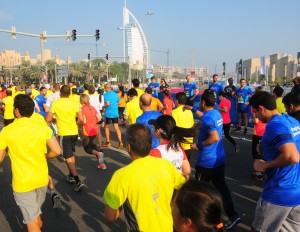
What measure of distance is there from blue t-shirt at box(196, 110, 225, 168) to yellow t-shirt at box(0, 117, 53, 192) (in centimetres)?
202

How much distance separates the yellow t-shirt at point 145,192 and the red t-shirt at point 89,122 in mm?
4798

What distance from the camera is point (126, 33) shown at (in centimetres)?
16400

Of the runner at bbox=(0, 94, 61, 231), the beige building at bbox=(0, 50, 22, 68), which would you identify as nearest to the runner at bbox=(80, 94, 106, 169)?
the runner at bbox=(0, 94, 61, 231)

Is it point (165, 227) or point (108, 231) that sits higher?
point (165, 227)

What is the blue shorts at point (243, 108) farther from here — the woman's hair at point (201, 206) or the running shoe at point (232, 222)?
the woman's hair at point (201, 206)

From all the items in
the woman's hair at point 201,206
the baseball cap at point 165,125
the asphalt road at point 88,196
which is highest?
the baseball cap at point 165,125

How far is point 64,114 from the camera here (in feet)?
20.2

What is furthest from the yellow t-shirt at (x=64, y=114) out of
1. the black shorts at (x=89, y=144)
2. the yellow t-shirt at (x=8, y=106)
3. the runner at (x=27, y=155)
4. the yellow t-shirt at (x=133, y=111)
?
the yellow t-shirt at (x=8, y=106)

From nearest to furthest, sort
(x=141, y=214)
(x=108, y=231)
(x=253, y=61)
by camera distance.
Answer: (x=141, y=214)
(x=108, y=231)
(x=253, y=61)

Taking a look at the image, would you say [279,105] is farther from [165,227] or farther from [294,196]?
[165,227]

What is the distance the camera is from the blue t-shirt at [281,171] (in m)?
2.86

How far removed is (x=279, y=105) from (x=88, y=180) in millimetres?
4342

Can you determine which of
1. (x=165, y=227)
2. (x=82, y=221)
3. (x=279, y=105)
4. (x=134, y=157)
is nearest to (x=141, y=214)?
(x=165, y=227)

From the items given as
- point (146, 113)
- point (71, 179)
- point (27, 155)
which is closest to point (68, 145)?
point (71, 179)
